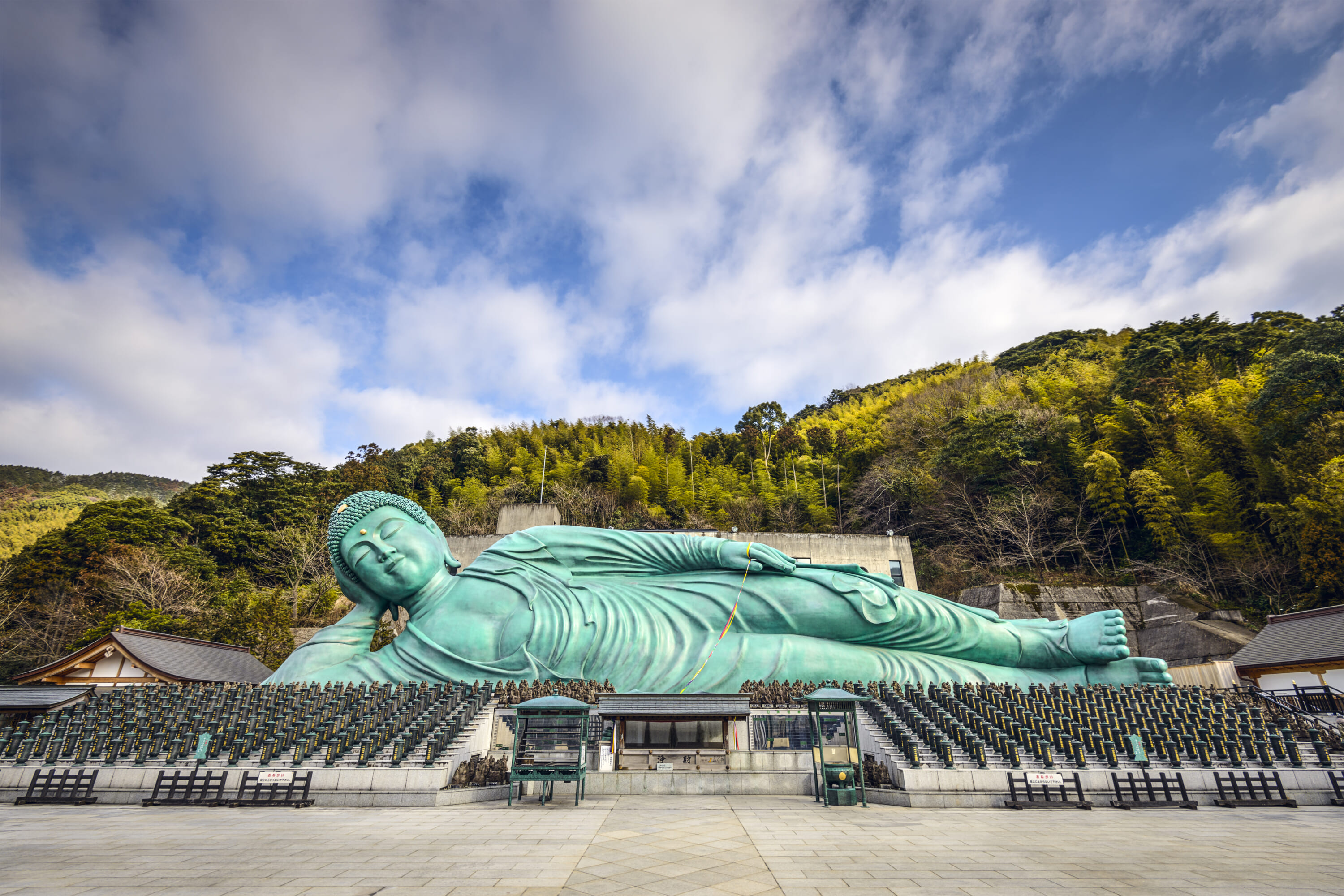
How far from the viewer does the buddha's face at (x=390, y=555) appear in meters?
13.0

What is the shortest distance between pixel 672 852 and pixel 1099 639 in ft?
35.3

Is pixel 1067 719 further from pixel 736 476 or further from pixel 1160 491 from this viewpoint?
pixel 736 476

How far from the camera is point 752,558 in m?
13.5

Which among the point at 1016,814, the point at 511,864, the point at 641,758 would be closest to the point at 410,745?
the point at 641,758

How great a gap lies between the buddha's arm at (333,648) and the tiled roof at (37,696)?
4126mm

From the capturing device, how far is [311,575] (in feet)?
102

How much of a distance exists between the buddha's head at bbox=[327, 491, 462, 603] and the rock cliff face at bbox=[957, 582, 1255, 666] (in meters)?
16.9

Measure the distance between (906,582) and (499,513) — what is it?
18.2 metres

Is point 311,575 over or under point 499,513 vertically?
under

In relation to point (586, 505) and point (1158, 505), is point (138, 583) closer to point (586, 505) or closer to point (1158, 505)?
point (586, 505)

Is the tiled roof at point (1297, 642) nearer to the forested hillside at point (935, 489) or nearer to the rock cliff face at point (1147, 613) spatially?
the rock cliff face at point (1147, 613)

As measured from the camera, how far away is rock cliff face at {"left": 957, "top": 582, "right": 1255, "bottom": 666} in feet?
62.7

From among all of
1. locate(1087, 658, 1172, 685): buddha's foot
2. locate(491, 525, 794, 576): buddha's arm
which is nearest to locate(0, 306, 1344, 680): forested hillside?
locate(1087, 658, 1172, 685): buddha's foot

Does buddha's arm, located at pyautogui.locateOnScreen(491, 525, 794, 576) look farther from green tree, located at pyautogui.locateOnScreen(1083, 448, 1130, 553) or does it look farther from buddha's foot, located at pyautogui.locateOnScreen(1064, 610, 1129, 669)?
green tree, located at pyautogui.locateOnScreen(1083, 448, 1130, 553)
